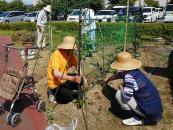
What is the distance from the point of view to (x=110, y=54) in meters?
9.24

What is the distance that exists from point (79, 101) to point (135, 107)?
0.99m

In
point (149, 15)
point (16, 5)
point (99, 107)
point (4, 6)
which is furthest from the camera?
point (16, 5)

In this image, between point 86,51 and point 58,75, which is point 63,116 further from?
point 86,51

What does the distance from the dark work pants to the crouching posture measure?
3.33 ft

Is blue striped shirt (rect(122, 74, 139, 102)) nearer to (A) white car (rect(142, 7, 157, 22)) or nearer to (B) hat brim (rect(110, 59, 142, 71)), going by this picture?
(B) hat brim (rect(110, 59, 142, 71))

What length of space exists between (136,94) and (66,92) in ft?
4.14

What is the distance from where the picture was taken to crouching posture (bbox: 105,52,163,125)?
5.19 m

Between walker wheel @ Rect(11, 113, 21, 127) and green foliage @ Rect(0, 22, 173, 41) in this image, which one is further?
green foliage @ Rect(0, 22, 173, 41)

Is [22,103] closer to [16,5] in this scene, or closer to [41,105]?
[41,105]

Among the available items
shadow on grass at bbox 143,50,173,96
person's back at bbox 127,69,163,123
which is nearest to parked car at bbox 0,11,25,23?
shadow on grass at bbox 143,50,173,96

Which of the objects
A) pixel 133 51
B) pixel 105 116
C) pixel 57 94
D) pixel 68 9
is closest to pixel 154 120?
pixel 105 116

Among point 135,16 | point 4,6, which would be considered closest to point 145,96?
point 135,16

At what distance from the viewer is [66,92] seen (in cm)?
603

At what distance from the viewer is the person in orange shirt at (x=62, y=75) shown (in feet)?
19.1
